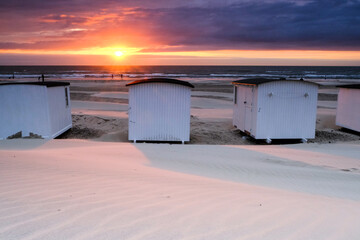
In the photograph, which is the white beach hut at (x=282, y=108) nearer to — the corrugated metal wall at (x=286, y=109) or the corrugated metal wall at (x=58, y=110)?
the corrugated metal wall at (x=286, y=109)

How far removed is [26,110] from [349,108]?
14.6 metres

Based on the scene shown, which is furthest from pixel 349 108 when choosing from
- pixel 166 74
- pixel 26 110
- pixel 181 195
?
pixel 166 74

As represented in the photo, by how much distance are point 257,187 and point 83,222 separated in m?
3.62

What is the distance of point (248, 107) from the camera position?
13375 millimetres

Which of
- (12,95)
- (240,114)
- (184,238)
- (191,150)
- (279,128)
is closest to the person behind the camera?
(184,238)

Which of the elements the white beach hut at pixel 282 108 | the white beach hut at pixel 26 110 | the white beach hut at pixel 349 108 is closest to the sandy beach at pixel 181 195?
the white beach hut at pixel 26 110

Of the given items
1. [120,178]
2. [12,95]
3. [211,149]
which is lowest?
[211,149]

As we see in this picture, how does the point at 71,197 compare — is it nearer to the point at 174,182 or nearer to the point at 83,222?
the point at 83,222

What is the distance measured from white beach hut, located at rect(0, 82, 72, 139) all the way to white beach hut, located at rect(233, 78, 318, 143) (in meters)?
8.14

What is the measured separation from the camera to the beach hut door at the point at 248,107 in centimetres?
1298

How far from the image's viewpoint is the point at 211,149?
10578mm

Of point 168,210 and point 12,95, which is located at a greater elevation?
point 12,95

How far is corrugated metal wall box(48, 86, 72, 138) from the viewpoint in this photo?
1180 cm

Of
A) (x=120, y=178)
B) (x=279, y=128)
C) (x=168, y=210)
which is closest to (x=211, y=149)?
(x=279, y=128)
